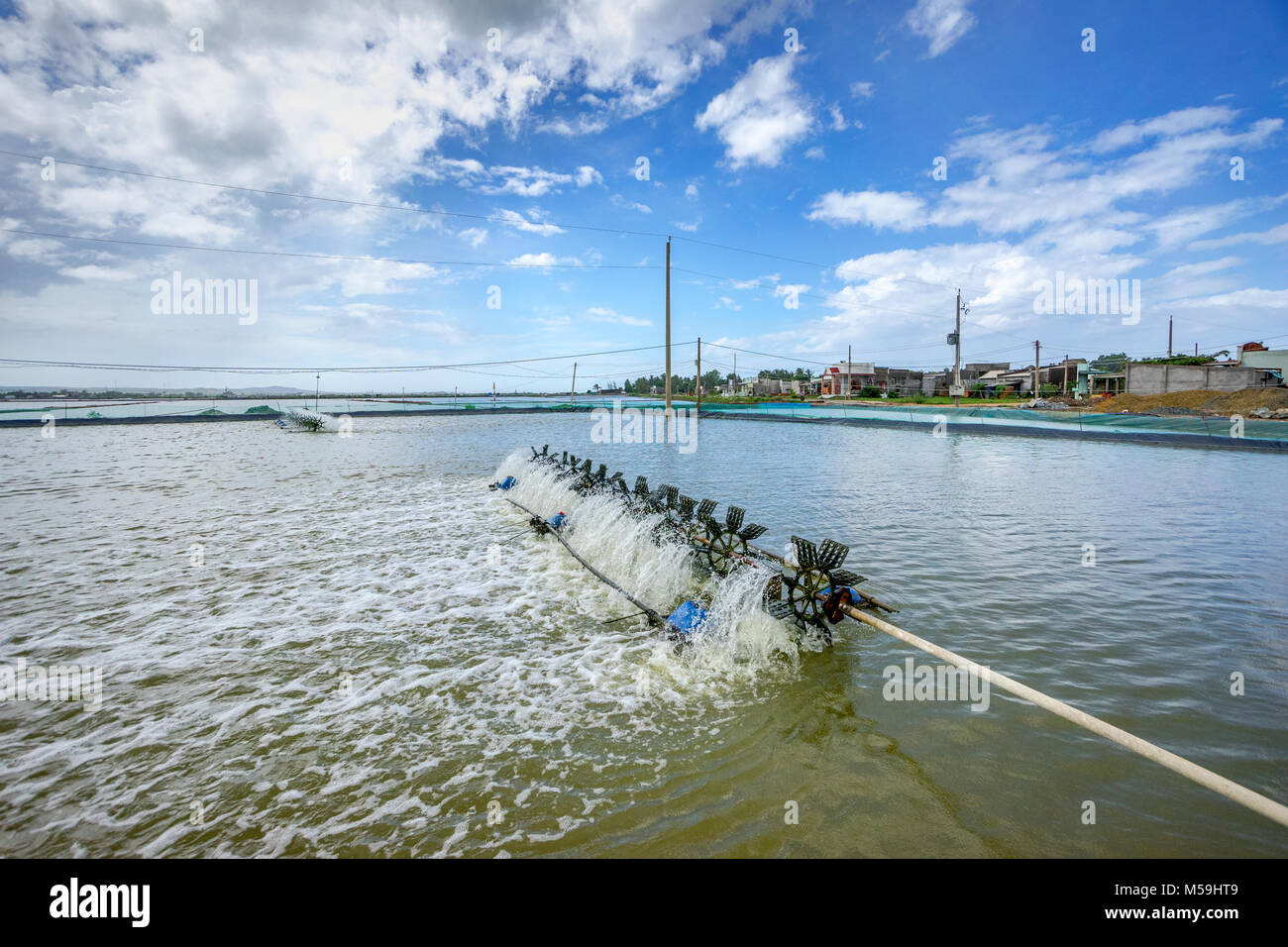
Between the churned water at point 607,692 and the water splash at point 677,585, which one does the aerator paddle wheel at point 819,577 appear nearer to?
the water splash at point 677,585

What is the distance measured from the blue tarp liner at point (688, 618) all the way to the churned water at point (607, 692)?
299 mm

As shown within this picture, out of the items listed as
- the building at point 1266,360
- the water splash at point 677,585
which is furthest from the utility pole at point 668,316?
the building at point 1266,360

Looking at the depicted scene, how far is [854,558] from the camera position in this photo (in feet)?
33.9

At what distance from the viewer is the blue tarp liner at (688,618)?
7.02 meters

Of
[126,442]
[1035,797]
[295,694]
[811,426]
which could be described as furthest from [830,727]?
[126,442]

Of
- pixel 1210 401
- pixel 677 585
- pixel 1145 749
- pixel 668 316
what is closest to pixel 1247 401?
pixel 1210 401

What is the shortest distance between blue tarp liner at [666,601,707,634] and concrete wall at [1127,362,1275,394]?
56.3m

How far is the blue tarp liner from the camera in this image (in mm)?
7020

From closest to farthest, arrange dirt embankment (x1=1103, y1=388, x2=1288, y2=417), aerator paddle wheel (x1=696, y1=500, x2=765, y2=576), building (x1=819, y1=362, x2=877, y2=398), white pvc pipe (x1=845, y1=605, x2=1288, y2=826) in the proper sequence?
white pvc pipe (x1=845, y1=605, x2=1288, y2=826)
aerator paddle wheel (x1=696, y1=500, x2=765, y2=576)
dirt embankment (x1=1103, y1=388, x2=1288, y2=417)
building (x1=819, y1=362, x2=877, y2=398)

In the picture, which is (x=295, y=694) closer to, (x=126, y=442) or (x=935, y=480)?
(x=935, y=480)

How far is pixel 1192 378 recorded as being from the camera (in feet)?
144

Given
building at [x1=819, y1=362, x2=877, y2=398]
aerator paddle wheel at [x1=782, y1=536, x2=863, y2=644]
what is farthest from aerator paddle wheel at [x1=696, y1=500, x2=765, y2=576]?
building at [x1=819, y1=362, x2=877, y2=398]

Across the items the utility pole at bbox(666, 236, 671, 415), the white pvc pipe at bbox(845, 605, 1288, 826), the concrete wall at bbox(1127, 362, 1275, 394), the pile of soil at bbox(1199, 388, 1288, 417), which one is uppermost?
the utility pole at bbox(666, 236, 671, 415)

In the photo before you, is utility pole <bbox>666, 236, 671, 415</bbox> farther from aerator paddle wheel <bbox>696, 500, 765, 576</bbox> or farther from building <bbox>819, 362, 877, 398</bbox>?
building <bbox>819, 362, 877, 398</bbox>
